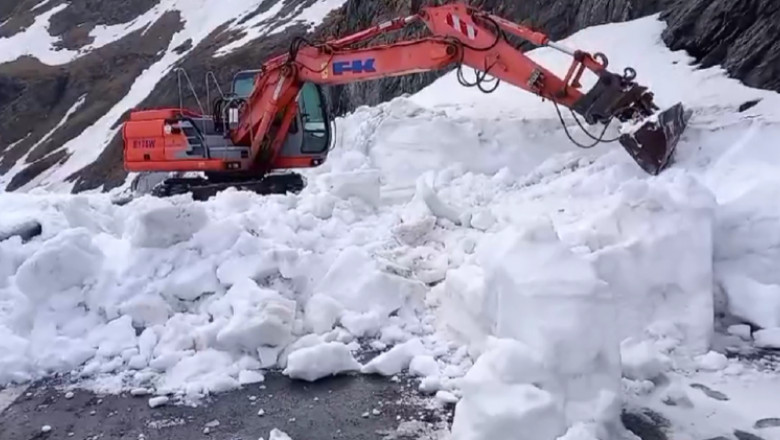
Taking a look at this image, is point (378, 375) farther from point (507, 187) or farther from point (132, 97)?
point (132, 97)

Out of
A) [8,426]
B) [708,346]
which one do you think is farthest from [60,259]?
[708,346]

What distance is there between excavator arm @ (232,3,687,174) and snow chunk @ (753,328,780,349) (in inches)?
104

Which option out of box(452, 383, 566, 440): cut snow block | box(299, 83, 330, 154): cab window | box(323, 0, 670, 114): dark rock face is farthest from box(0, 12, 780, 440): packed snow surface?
box(323, 0, 670, 114): dark rock face

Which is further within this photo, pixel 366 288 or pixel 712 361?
pixel 366 288

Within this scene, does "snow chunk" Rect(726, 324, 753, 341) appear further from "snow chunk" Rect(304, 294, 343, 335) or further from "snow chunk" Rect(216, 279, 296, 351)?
"snow chunk" Rect(216, 279, 296, 351)

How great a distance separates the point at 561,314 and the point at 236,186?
715cm

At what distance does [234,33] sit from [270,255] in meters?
42.7

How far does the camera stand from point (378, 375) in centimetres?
548

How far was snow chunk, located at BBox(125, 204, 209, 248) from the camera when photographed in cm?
662

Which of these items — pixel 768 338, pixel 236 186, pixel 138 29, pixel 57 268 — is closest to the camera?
pixel 768 338

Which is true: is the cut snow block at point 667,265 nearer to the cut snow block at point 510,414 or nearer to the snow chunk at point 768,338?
the snow chunk at point 768,338

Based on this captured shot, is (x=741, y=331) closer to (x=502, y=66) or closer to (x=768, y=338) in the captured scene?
(x=768, y=338)

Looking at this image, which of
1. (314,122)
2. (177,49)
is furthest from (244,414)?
(177,49)

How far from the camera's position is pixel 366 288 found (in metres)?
6.30
